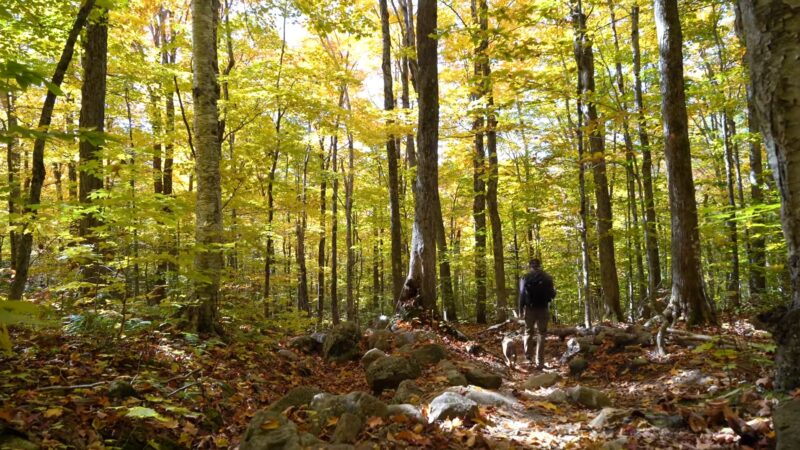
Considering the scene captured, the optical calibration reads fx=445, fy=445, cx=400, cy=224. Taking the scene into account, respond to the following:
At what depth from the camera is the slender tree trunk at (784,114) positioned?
131 inches

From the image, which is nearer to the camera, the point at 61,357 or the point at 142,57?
the point at 61,357

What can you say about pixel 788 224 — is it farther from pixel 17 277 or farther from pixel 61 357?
pixel 17 277

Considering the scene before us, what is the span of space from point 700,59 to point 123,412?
20667 millimetres

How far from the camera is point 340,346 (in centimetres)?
809

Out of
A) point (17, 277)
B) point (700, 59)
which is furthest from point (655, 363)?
point (700, 59)

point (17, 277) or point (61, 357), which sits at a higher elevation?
point (17, 277)

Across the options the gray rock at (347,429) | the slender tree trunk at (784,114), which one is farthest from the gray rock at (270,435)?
the slender tree trunk at (784,114)

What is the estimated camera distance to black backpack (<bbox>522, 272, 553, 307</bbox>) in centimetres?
840

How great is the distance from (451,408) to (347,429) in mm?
1094

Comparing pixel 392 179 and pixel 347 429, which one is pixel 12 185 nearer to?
pixel 347 429

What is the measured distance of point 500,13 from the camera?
338 inches

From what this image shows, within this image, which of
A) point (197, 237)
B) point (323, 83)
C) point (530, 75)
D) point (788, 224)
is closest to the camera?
point (788, 224)

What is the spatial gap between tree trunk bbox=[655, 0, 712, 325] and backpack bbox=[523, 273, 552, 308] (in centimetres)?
209

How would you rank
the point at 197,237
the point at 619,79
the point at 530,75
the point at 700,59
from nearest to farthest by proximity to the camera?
the point at 197,237 < the point at 530,75 < the point at 619,79 < the point at 700,59
